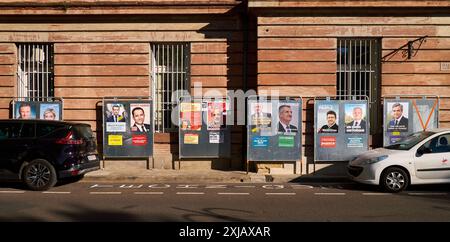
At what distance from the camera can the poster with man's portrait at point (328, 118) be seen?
42.5 ft

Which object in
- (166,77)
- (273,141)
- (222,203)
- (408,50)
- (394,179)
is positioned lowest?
(222,203)

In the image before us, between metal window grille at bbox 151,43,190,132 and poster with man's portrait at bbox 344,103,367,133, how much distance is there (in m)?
5.01

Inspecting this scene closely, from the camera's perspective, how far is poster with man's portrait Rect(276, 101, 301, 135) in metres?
13.0

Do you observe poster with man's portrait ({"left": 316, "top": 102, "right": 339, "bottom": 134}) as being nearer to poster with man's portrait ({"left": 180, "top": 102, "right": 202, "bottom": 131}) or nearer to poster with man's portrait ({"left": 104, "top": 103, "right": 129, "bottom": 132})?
poster with man's portrait ({"left": 180, "top": 102, "right": 202, "bottom": 131})

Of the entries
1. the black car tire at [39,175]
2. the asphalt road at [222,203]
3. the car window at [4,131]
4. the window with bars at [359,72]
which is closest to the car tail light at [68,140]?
the black car tire at [39,175]

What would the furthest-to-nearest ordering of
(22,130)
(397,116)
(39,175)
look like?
(397,116)
(22,130)
(39,175)

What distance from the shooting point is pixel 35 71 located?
14906 millimetres

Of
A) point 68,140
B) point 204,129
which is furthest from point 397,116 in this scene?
point 68,140

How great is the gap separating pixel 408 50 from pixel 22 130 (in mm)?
10483

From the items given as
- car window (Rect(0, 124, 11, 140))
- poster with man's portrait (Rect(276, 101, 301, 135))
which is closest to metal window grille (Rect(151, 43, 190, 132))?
poster with man's portrait (Rect(276, 101, 301, 135))

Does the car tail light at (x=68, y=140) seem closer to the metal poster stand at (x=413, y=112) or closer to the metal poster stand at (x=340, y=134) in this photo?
the metal poster stand at (x=340, y=134)

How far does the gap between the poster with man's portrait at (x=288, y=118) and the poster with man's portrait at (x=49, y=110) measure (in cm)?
669

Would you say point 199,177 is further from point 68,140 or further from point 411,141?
point 411,141
